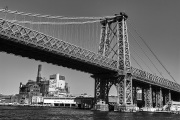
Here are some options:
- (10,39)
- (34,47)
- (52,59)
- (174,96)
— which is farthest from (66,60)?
(174,96)

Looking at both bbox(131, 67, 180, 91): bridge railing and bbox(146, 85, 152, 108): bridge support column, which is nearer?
bbox(131, 67, 180, 91): bridge railing

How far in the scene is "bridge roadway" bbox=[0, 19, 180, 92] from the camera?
2458 inches

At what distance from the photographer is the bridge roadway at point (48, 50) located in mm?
62438

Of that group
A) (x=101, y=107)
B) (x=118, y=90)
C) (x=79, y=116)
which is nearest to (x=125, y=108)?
(x=118, y=90)

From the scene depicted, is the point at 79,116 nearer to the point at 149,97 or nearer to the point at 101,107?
the point at 101,107

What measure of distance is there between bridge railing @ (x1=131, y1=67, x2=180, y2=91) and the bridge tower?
983cm

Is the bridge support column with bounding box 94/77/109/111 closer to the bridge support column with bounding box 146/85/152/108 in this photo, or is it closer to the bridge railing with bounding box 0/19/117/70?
the bridge railing with bounding box 0/19/117/70

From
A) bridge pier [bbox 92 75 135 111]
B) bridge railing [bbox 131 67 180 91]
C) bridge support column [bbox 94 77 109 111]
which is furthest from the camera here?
bridge railing [bbox 131 67 180 91]

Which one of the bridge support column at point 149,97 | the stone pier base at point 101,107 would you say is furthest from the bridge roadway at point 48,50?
the bridge support column at point 149,97

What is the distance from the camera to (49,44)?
73562 millimetres

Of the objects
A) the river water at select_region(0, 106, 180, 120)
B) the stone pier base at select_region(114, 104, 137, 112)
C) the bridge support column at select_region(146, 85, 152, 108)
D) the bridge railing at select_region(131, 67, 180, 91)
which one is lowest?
the river water at select_region(0, 106, 180, 120)

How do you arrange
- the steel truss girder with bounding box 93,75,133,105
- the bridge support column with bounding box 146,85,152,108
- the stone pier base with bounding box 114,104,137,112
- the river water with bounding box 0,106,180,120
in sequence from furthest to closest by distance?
the bridge support column with bounding box 146,85,152,108, the steel truss girder with bounding box 93,75,133,105, the stone pier base with bounding box 114,104,137,112, the river water with bounding box 0,106,180,120

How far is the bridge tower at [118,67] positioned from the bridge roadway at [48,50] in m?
2.89

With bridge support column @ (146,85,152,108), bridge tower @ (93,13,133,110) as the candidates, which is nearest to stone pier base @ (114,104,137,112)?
bridge tower @ (93,13,133,110)
